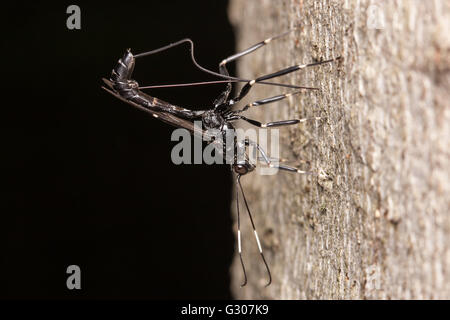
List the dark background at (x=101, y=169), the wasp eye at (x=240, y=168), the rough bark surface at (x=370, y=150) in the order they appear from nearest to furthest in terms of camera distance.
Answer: the rough bark surface at (x=370, y=150)
the wasp eye at (x=240, y=168)
the dark background at (x=101, y=169)

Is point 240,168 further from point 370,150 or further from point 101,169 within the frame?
point 101,169

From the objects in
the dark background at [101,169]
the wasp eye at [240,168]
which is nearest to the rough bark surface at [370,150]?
the wasp eye at [240,168]

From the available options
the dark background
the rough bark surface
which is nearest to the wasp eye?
the rough bark surface

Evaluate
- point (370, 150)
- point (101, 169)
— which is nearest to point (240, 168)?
point (370, 150)

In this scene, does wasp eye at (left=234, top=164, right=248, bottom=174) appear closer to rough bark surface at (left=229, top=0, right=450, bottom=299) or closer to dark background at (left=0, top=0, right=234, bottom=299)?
rough bark surface at (left=229, top=0, right=450, bottom=299)

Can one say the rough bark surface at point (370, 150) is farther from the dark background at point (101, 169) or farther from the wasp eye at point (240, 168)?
the dark background at point (101, 169)

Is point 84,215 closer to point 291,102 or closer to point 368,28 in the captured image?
point 291,102
